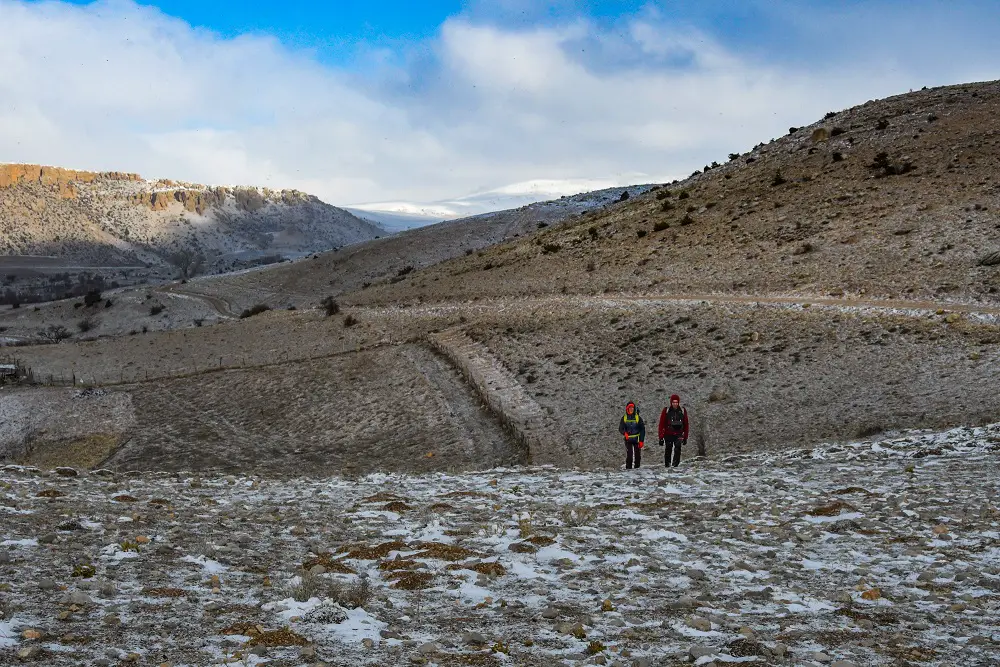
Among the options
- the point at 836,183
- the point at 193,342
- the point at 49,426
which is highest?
the point at 836,183

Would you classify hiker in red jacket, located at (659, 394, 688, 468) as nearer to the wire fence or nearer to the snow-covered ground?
the snow-covered ground

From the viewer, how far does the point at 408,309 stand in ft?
138

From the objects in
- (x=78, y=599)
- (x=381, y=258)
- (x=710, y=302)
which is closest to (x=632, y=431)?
(x=78, y=599)

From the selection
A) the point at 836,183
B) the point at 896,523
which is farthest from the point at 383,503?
the point at 836,183

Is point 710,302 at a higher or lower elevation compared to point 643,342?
higher

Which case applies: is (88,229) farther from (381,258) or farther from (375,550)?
(375,550)

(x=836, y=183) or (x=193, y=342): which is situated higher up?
(x=836, y=183)

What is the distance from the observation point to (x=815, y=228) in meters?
36.2

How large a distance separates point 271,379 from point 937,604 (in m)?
27.8

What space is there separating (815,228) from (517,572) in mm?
32199

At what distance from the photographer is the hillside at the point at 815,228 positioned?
30156mm

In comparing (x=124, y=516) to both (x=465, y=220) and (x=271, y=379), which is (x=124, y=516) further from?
(x=465, y=220)

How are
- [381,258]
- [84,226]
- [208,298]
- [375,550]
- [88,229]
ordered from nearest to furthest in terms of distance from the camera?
[375,550], [208,298], [381,258], [88,229], [84,226]

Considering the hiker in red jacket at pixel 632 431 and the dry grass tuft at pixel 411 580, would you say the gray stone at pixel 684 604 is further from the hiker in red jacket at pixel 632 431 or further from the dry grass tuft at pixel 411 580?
the hiker in red jacket at pixel 632 431
